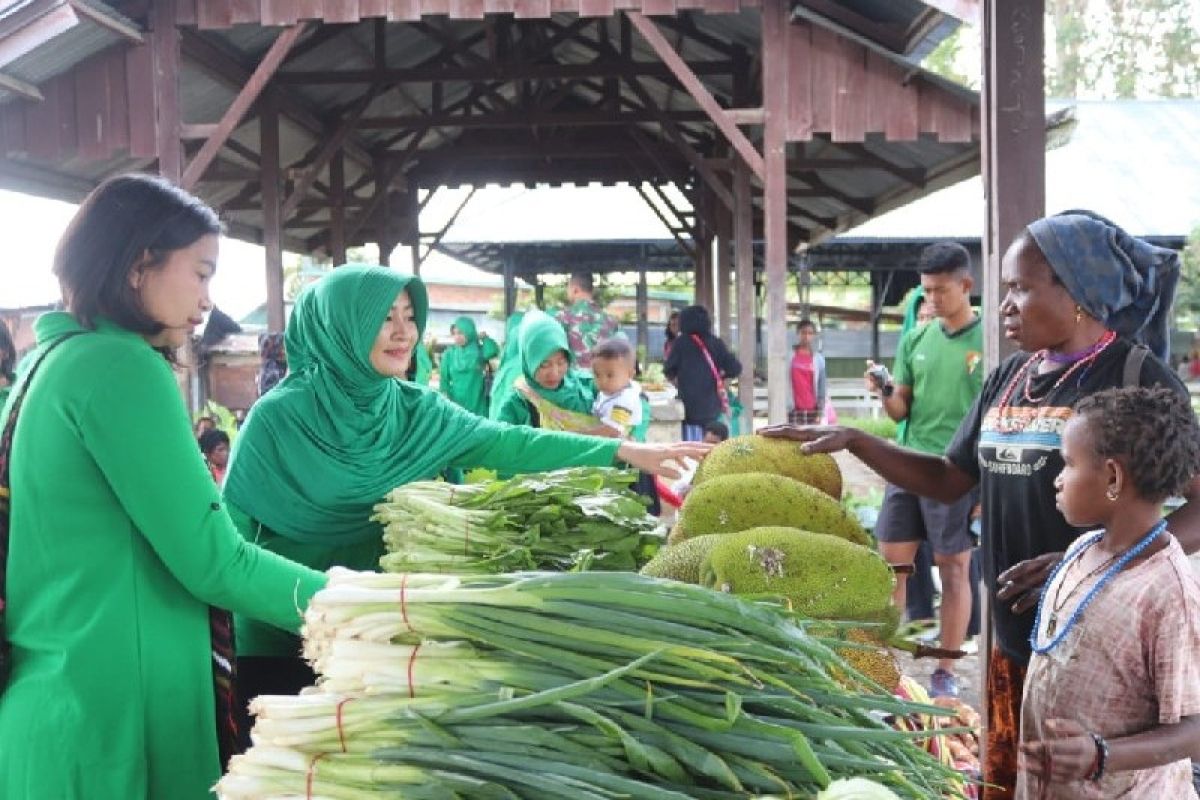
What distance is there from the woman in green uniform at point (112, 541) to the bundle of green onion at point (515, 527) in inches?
26.0

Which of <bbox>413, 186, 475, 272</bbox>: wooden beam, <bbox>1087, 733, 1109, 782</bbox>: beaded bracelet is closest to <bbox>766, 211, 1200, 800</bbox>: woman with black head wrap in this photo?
<bbox>1087, 733, 1109, 782</bbox>: beaded bracelet

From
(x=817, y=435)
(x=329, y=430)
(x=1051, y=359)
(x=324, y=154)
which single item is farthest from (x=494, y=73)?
(x=1051, y=359)

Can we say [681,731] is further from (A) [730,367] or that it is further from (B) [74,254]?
(A) [730,367]

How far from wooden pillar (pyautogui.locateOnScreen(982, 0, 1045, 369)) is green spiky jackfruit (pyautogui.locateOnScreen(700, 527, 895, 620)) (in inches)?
48.2

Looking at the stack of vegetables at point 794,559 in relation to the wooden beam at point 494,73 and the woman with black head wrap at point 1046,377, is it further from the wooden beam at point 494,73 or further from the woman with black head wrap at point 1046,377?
the wooden beam at point 494,73

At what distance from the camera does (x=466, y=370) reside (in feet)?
38.2

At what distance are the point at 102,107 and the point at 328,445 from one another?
655 centimetres

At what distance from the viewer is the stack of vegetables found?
2.05 metres

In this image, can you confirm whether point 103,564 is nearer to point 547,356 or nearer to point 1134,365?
point 1134,365

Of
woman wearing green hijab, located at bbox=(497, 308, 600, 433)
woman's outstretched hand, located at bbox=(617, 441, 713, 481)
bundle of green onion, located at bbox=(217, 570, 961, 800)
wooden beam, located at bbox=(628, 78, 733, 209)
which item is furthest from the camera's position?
wooden beam, located at bbox=(628, 78, 733, 209)

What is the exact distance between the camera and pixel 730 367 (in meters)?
10.0

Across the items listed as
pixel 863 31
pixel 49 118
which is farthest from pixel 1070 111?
pixel 49 118

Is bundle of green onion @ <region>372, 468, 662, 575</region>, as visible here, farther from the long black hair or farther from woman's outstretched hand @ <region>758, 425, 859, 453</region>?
the long black hair

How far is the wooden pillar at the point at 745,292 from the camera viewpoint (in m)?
10.6
